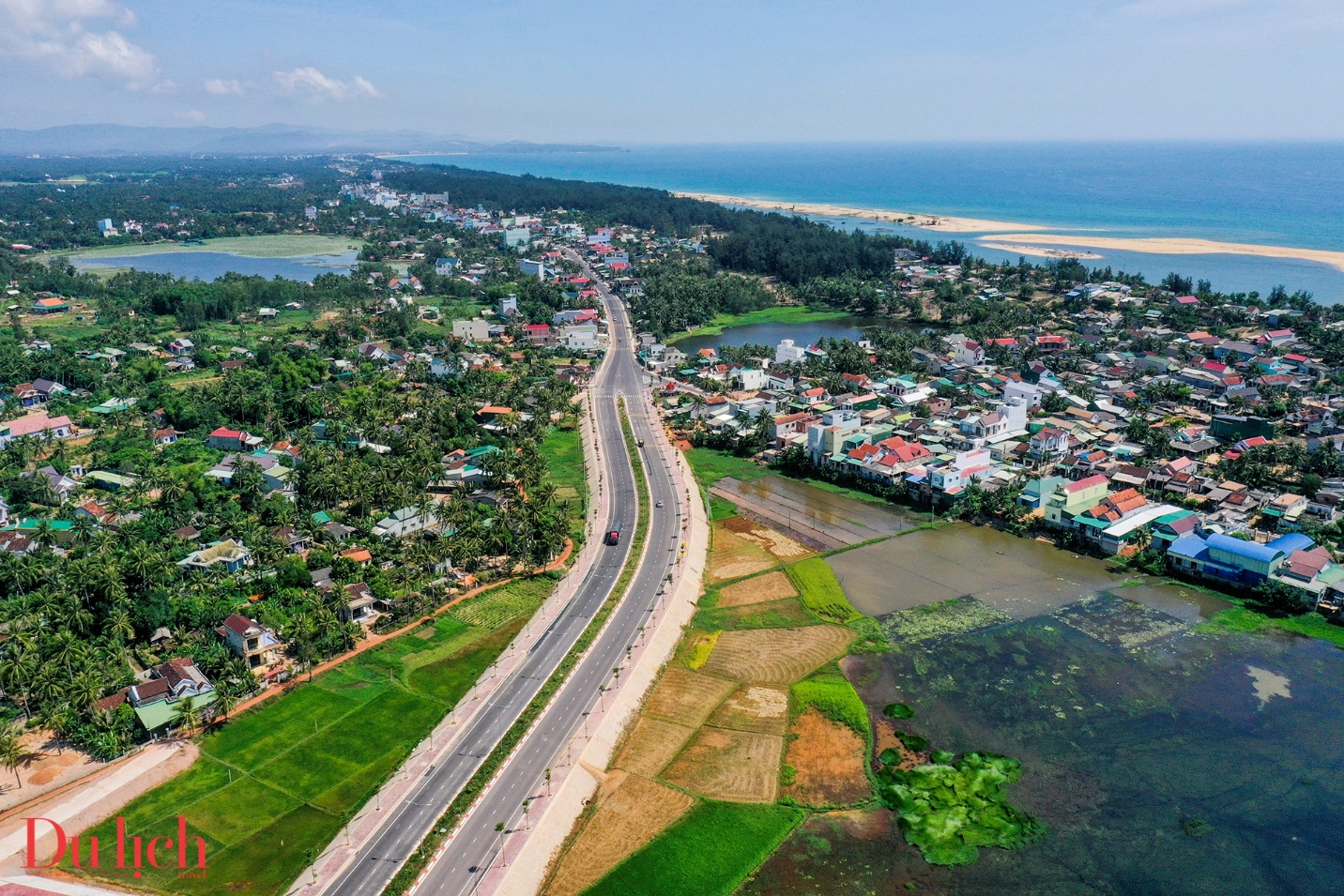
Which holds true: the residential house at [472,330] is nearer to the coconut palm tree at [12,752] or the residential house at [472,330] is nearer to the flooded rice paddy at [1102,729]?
the flooded rice paddy at [1102,729]

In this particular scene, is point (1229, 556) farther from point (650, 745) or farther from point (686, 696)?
point (650, 745)

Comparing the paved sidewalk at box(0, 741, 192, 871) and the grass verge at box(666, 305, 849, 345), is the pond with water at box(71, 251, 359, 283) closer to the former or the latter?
the grass verge at box(666, 305, 849, 345)

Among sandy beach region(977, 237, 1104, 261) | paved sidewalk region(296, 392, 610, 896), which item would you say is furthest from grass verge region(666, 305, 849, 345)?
paved sidewalk region(296, 392, 610, 896)

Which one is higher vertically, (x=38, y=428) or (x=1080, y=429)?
(x=1080, y=429)

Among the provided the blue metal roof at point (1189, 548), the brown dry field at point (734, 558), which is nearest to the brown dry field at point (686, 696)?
the brown dry field at point (734, 558)

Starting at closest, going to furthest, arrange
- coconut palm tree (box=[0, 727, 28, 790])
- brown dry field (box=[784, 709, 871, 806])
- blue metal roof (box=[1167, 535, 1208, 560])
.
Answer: coconut palm tree (box=[0, 727, 28, 790])
brown dry field (box=[784, 709, 871, 806])
blue metal roof (box=[1167, 535, 1208, 560])

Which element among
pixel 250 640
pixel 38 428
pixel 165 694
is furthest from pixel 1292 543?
pixel 38 428
